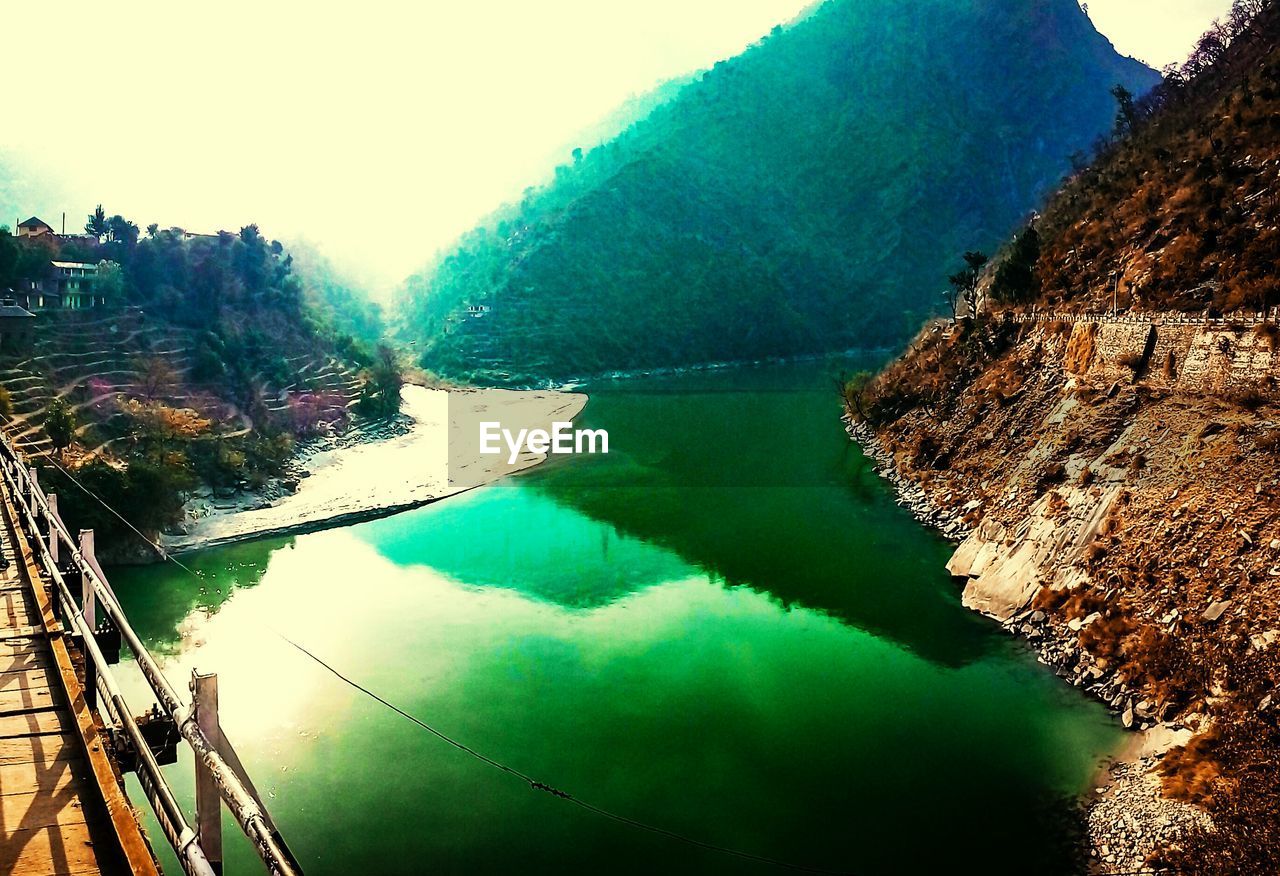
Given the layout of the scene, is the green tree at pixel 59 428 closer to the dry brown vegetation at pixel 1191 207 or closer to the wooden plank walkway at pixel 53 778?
the wooden plank walkway at pixel 53 778

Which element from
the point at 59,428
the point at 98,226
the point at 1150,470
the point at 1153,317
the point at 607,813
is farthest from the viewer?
the point at 98,226

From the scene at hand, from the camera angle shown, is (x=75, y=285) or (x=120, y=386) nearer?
(x=120, y=386)

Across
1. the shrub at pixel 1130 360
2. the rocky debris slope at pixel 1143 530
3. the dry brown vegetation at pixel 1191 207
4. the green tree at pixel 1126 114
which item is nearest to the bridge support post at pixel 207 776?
the rocky debris slope at pixel 1143 530

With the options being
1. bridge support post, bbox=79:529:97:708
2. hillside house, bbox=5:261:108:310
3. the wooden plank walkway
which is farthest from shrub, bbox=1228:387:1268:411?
hillside house, bbox=5:261:108:310

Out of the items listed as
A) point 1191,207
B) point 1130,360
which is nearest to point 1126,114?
point 1191,207

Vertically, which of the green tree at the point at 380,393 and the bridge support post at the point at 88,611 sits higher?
the bridge support post at the point at 88,611

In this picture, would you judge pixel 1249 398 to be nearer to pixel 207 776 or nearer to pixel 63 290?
pixel 207 776

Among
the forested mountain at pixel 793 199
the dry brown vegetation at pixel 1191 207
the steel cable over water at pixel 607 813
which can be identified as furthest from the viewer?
the forested mountain at pixel 793 199

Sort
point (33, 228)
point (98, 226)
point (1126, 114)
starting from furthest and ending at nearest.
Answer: point (98, 226) < point (33, 228) < point (1126, 114)
